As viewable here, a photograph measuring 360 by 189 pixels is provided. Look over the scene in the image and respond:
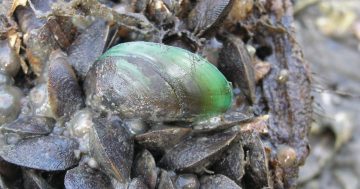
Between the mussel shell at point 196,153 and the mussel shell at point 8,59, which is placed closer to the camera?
the mussel shell at point 196,153

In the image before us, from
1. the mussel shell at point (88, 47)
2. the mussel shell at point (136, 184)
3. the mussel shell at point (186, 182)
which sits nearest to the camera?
the mussel shell at point (136, 184)

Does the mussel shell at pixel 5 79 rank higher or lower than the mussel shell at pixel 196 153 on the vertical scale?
higher

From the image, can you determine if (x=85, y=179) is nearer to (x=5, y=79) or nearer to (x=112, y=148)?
(x=112, y=148)

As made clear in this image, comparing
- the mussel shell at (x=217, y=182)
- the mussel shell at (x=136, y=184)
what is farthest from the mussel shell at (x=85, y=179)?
the mussel shell at (x=217, y=182)

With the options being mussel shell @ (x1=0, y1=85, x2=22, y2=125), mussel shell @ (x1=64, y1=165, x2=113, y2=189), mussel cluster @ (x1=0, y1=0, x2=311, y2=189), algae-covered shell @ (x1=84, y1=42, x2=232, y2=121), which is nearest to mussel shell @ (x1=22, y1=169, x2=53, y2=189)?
mussel cluster @ (x1=0, y1=0, x2=311, y2=189)

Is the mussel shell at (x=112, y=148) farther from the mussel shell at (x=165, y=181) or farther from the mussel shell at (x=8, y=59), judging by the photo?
the mussel shell at (x=8, y=59)

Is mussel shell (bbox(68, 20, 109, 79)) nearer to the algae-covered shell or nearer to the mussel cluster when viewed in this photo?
the mussel cluster

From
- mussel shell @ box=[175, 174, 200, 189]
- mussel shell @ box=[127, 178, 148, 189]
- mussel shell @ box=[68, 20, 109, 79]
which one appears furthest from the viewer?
mussel shell @ box=[68, 20, 109, 79]

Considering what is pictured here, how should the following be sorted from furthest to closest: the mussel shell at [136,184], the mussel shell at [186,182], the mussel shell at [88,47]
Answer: the mussel shell at [88,47] < the mussel shell at [186,182] < the mussel shell at [136,184]

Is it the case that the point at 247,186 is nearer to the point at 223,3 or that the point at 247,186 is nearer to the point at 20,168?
the point at 223,3
